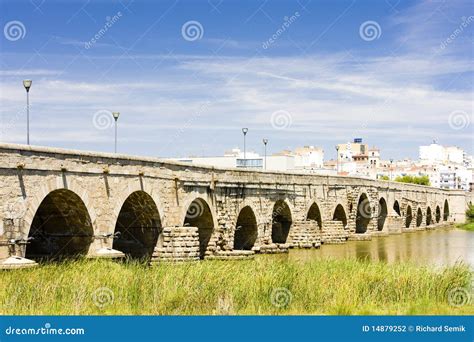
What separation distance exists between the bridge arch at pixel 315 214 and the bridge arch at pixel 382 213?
1236 cm

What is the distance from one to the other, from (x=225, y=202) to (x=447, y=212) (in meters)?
55.4

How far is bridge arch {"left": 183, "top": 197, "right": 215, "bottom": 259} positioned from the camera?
27.8 metres

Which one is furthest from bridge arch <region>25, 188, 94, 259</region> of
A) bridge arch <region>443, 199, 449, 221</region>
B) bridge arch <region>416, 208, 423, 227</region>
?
bridge arch <region>443, 199, 449, 221</region>

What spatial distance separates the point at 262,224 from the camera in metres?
32.8

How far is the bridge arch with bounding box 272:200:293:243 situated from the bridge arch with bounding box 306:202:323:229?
3038mm

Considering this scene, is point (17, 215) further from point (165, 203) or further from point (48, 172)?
point (165, 203)

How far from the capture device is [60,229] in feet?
69.2
